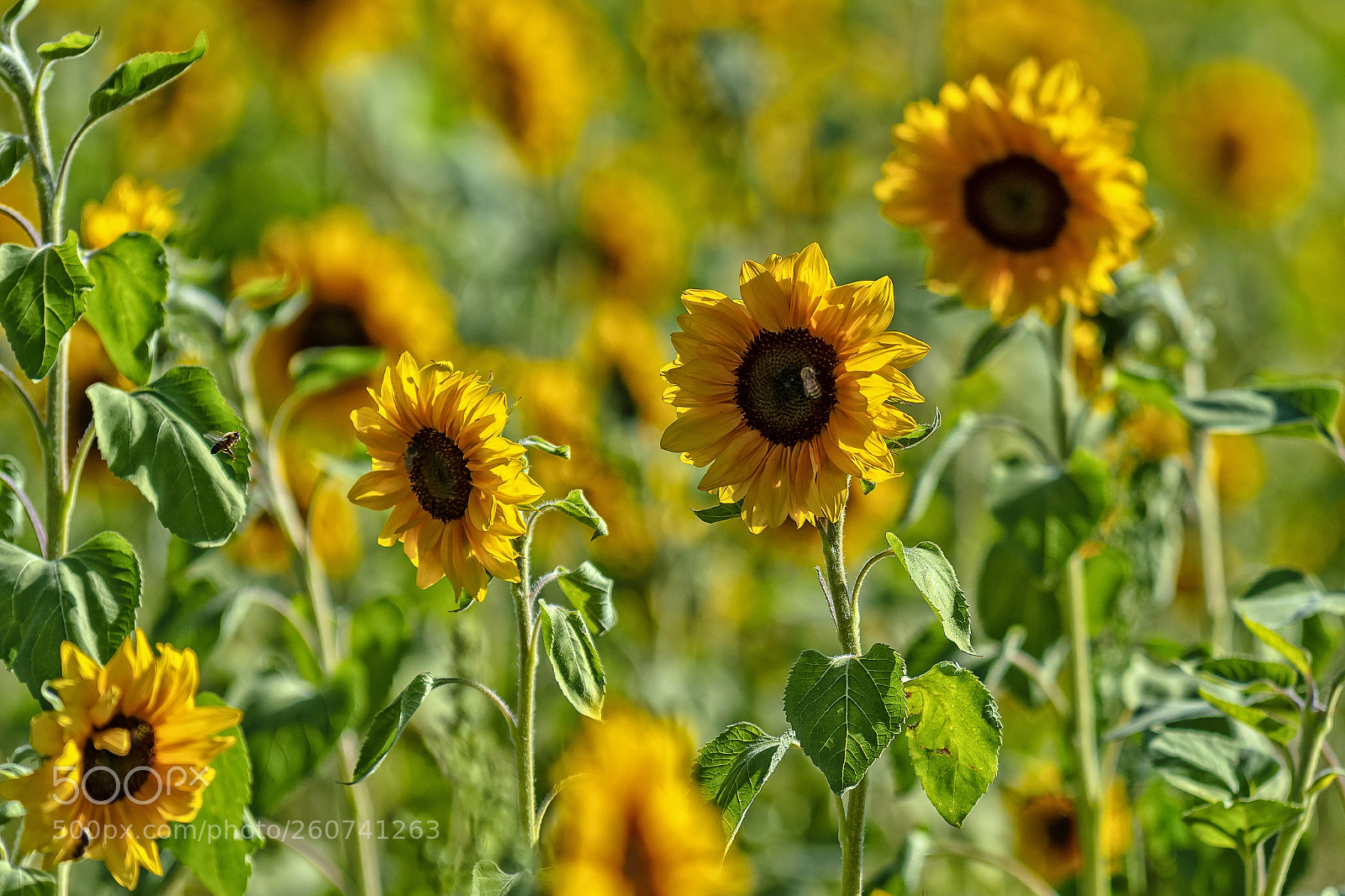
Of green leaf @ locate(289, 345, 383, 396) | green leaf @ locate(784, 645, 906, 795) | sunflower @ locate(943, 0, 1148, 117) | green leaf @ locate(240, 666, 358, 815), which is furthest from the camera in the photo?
sunflower @ locate(943, 0, 1148, 117)

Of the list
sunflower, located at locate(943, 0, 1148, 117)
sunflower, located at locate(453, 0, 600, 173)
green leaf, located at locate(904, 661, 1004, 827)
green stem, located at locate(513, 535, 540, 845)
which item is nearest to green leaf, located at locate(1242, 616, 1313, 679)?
green leaf, located at locate(904, 661, 1004, 827)

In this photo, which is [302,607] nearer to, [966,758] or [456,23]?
[966,758]

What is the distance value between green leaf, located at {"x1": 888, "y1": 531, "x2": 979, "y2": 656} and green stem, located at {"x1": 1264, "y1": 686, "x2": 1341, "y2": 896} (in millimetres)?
438

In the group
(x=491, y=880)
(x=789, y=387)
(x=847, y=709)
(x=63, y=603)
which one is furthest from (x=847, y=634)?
(x=63, y=603)

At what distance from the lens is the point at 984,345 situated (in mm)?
1500

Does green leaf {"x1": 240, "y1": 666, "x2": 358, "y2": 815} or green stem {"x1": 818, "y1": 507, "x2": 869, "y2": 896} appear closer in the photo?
green stem {"x1": 818, "y1": 507, "x2": 869, "y2": 896}

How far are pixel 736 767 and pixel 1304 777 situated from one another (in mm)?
607

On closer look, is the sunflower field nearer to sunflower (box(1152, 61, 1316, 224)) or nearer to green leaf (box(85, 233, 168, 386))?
green leaf (box(85, 233, 168, 386))

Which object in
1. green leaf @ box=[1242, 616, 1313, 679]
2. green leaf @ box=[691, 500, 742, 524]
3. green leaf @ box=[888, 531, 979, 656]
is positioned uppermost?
green leaf @ box=[1242, 616, 1313, 679]

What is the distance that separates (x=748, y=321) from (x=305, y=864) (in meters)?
1.40

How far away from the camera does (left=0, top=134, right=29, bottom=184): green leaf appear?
1113 mm

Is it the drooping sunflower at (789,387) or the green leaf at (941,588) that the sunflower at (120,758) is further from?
the green leaf at (941,588)

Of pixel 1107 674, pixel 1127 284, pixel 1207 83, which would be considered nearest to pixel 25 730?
pixel 1107 674

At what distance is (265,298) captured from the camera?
5.30 feet
